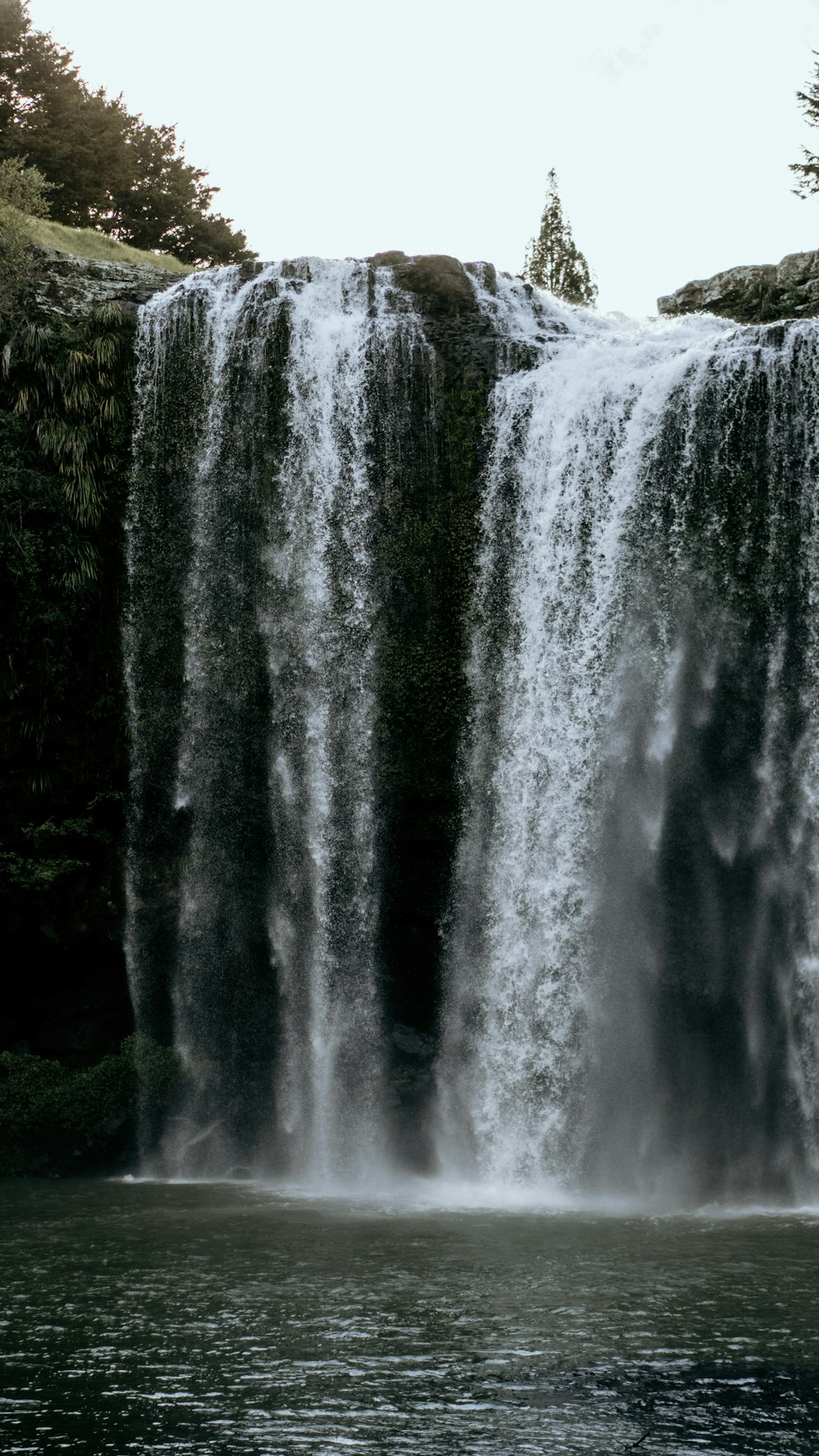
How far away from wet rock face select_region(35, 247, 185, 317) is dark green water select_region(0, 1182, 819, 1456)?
14468 millimetres

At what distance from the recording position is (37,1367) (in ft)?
33.1

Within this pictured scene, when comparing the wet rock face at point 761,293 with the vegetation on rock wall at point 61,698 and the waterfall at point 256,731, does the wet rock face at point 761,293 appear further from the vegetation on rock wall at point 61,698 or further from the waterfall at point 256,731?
the vegetation on rock wall at point 61,698

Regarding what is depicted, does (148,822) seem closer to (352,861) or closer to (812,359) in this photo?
(352,861)

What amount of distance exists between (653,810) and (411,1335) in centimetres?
1008

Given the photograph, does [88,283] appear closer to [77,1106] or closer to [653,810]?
[653,810]

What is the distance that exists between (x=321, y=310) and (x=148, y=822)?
29.1 feet

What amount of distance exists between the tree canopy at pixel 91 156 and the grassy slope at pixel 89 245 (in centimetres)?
794

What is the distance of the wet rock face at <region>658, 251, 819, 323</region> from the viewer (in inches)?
994

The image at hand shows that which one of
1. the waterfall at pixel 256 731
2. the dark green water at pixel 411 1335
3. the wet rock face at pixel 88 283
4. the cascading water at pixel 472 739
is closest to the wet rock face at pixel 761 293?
the cascading water at pixel 472 739

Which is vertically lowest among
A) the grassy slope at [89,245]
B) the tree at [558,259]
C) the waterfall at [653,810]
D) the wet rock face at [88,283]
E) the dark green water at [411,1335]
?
the dark green water at [411,1335]

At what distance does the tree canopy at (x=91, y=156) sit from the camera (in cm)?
3906

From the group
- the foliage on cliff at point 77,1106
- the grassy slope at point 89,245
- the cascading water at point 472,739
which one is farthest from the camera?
the grassy slope at point 89,245

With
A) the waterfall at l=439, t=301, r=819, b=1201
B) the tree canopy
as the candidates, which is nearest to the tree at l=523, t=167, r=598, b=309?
the tree canopy

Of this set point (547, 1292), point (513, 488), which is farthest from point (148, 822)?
point (547, 1292)
